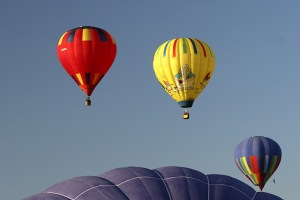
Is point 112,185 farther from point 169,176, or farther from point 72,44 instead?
point 72,44

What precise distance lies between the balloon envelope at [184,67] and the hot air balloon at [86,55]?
10.7 ft

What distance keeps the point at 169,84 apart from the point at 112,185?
2090cm

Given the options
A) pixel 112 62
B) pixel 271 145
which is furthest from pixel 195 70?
pixel 271 145

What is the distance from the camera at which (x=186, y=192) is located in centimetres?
2762

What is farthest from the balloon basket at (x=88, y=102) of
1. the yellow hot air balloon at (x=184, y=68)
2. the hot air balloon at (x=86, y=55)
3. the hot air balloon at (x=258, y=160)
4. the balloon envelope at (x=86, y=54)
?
the hot air balloon at (x=258, y=160)

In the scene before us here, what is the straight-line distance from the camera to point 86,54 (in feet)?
147

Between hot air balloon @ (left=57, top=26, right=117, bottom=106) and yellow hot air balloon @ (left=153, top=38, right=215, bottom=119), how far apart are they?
10.7 feet

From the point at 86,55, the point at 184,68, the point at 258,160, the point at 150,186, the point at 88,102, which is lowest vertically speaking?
the point at 258,160

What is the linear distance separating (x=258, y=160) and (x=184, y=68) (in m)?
9.74

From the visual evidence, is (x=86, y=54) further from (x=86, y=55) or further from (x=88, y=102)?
(x=88, y=102)

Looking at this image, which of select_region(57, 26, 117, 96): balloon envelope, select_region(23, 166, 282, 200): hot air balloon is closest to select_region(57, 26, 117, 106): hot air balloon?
select_region(57, 26, 117, 96): balloon envelope

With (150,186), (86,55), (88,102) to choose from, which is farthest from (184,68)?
(150,186)

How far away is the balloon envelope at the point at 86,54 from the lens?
44.8m

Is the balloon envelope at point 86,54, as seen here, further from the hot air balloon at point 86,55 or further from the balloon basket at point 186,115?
the balloon basket at point 186,115
